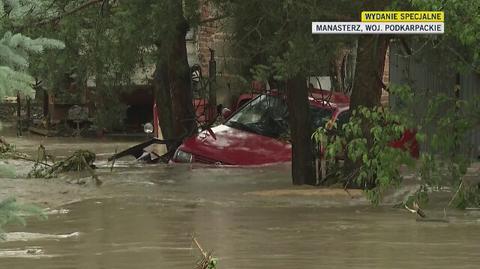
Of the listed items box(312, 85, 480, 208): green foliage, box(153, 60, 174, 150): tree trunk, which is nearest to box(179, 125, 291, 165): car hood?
box(153, 60, 174, 150): tree trunk

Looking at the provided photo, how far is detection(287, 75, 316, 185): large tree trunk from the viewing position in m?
15.0

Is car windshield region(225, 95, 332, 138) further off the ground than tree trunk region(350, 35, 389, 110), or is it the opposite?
tree trunk region(350, 35, 389, 110)

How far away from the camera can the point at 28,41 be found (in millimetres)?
5184

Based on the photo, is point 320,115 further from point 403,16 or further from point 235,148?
point 403,16

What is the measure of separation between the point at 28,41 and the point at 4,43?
13cm

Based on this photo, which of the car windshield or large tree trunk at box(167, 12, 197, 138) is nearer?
the car windshield

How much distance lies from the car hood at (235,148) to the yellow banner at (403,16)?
515 centimetres

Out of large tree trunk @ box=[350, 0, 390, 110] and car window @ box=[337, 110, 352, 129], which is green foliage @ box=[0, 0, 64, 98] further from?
car window @ box=[337, 110, 352, 129]

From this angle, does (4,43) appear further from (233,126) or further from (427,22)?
(233,126)

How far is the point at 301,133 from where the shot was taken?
15.0 m

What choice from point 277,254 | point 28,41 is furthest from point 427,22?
point 28,41

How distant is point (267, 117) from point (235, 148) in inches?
35.5

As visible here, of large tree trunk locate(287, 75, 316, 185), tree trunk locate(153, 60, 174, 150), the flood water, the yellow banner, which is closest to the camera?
the flood water

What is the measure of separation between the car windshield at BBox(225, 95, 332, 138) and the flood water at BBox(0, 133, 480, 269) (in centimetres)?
229
